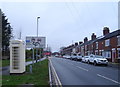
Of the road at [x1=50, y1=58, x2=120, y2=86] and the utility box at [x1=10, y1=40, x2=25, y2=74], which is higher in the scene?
the utility box at [x1=10, y1=40, x2=25, y2=74]

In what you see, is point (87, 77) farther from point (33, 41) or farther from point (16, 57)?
point (33, 41)

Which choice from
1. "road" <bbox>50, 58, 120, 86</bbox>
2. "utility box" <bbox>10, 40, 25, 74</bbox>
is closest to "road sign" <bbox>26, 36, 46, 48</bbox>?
"road" <bbox>50, 58, 120, 86</bbox>

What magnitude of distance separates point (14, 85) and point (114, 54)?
3182cm

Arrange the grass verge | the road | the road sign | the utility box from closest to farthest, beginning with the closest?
the grass verge < the road < the utility box < the road sign

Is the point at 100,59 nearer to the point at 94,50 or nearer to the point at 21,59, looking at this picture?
the point at 21,59

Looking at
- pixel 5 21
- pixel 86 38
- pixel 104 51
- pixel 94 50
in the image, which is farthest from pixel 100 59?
pixel 86 38

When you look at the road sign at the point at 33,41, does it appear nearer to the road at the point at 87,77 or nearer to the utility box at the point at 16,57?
the road at the point at 87,77

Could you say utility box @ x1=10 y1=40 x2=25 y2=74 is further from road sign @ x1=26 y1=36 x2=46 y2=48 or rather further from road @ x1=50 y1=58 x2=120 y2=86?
road sign @ x1=26 y1=36 x2=46 y2=48

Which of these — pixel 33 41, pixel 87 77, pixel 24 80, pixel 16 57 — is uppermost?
pixel 33 41

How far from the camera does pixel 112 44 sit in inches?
1560

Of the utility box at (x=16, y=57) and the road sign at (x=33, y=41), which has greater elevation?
the road sign at (x=33, y=41)

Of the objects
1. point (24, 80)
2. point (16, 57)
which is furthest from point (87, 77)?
point (16, 57)

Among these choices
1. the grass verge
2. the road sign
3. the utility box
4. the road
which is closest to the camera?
the grass verge

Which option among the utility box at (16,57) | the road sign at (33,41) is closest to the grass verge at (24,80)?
the utility box at (16,57)
